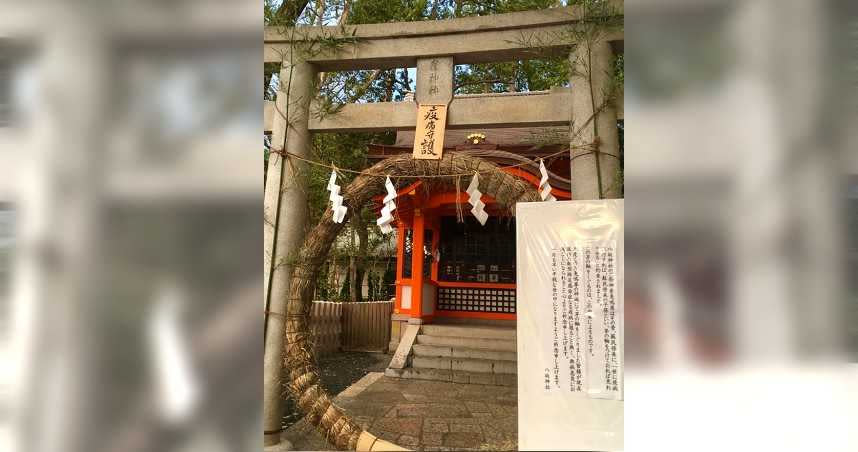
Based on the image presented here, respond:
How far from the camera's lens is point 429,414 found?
554 cm

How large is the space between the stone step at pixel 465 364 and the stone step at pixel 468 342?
0.35 m

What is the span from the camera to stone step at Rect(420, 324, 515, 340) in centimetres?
817

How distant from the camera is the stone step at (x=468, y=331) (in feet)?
26.8

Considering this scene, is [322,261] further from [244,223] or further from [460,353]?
[460,353]

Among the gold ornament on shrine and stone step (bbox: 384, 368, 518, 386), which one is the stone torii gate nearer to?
the gold ornament on shrine

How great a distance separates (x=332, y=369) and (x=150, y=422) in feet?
26.2

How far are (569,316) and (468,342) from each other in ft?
20.1

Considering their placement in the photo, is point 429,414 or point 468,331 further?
point 468,331

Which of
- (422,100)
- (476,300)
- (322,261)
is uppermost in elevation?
(422,100)

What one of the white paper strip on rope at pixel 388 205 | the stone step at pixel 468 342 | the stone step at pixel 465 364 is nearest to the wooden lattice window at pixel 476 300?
the stone step at pixel 468 342

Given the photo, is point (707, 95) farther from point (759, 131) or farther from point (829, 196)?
point (829, 196)

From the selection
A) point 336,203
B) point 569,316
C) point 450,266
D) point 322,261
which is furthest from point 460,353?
point 569,316

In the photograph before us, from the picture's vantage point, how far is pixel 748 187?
98 cm

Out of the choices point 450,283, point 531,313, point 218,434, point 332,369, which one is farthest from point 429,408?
point 218,434
